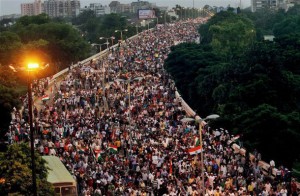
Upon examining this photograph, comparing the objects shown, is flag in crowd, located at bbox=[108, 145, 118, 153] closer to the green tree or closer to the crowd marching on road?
the crowd marching on road

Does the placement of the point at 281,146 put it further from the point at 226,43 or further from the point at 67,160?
the point at 226,43

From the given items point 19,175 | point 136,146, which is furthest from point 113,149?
point 19,175

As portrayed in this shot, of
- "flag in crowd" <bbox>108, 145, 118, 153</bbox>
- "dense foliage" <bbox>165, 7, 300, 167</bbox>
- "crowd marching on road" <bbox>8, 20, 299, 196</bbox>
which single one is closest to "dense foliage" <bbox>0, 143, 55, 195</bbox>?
"crowd marching on road" <bbox>8, 20, 299, 196</bbox>

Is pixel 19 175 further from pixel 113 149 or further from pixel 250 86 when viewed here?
pixel 250 86

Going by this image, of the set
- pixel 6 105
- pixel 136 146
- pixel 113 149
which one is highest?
pixel 6 105

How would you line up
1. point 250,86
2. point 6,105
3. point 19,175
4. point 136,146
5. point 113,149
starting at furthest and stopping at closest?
point 250,86 → point 6,105 → point 136,146 → point 113,149 → point 19,175

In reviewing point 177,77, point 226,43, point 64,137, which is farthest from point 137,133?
point 226,43

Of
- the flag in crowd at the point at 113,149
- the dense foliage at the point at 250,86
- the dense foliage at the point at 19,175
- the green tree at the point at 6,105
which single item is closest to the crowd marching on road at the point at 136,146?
the flag in crowd at the point at 113,149
